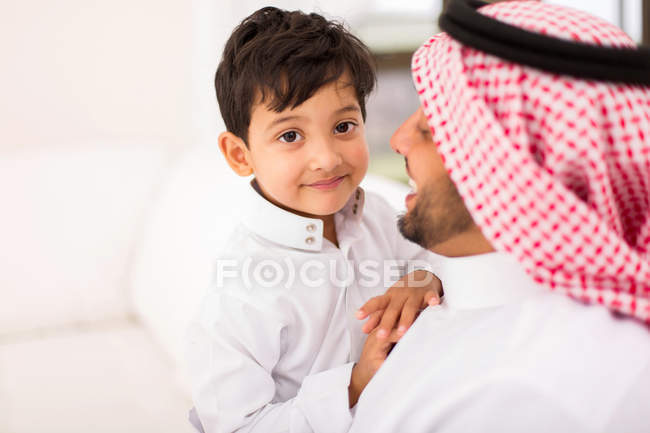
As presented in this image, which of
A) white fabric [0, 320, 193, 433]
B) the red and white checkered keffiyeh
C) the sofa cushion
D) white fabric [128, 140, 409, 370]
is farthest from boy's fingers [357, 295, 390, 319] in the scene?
the sofa cushion

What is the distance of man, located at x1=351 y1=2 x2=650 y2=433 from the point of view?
0.93 meters

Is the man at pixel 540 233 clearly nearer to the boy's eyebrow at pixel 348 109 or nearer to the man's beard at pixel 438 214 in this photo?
the man's beard at pixel 438 214

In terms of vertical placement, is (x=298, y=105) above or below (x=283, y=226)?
above

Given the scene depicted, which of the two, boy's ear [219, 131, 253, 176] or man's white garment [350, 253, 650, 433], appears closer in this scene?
man's white garment [350, 253, 650, 433]

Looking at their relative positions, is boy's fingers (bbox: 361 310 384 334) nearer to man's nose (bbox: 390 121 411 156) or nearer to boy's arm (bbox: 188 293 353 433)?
boy's arm (bbox: 188 293 353 433)

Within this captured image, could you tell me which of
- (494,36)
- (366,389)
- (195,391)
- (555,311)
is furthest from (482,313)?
(195,391)

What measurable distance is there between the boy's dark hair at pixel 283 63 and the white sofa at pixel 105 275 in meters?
0.63

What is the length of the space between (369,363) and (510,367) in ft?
1.10

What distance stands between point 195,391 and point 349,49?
0.79m

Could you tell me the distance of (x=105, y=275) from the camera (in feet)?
8.30

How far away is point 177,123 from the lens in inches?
125

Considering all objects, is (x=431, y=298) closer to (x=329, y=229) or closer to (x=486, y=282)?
(x=486, y=282)

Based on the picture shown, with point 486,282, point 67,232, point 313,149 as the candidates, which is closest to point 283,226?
point 313,149

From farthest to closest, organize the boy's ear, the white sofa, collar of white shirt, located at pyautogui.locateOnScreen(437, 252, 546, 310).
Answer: the white sofa < the boy's ear < collar of white shirt, located at pyautogui.locateOnScreen(437, 252, 546, 310)
